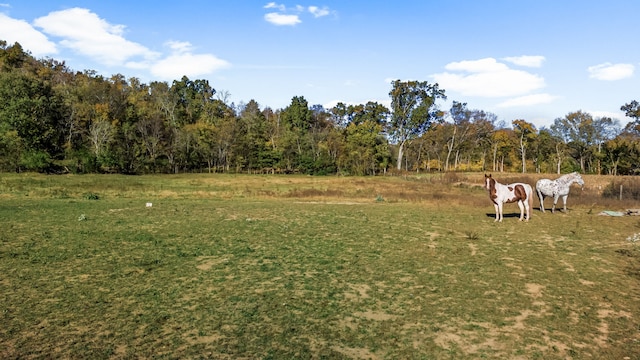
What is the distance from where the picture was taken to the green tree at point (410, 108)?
7894 centimetres

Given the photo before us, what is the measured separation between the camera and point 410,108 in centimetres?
8006

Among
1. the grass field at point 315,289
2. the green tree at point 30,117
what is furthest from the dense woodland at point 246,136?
the grass field at point 315,289

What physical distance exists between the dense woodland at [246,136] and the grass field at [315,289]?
51.2 meters

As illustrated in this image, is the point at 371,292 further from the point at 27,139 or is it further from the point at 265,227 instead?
the point at 27,139

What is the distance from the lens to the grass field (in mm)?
7035

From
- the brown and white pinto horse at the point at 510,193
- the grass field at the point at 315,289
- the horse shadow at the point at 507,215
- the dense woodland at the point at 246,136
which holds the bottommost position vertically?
the grass field at the point at 315,289

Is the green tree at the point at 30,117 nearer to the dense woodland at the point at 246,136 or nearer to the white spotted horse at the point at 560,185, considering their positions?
the dense woodland at the point at 246,136

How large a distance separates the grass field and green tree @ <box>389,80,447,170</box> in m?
61.5

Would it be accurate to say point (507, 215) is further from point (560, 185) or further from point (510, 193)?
point (560, 185)

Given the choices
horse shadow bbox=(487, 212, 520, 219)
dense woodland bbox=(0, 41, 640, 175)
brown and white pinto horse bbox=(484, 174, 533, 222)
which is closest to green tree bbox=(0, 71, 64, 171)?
dense woodland bbox=(0, 41, 640, 175)

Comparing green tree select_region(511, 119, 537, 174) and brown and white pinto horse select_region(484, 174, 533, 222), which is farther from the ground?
green tree select_region(511, 119, 537, 174)

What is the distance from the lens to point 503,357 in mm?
6684

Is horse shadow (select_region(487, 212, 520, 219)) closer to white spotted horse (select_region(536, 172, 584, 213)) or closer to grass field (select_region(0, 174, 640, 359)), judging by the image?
white spotted horse (select_region(536, 172, 584, 213))

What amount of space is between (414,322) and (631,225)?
16.4m
